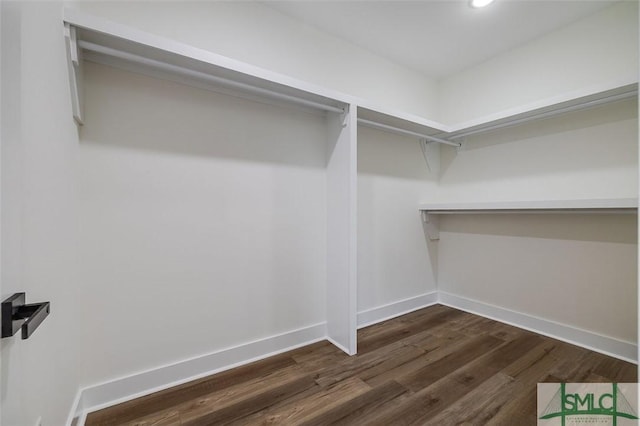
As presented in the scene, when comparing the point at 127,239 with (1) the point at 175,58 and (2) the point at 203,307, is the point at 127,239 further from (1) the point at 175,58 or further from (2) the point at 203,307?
(1) the point at 175,58

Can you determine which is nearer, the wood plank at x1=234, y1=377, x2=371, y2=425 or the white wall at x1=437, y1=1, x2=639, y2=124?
the wood plank at x1=234, y1=377, x2=371, y2=425

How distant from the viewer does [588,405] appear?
139 centimetres

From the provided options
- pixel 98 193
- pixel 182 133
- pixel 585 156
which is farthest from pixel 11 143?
pixel 585 156

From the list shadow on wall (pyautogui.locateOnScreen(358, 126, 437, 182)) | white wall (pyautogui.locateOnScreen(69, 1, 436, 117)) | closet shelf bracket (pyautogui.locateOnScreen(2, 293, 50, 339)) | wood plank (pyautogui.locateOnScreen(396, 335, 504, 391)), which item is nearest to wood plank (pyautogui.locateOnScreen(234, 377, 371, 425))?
wood plank (pyautogui.locateOnScreen(396, 335, 504, 391))

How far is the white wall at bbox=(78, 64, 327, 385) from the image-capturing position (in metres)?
1.38

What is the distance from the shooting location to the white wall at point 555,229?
183 centimetres

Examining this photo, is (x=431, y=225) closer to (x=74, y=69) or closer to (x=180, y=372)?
(x=180, y=372)

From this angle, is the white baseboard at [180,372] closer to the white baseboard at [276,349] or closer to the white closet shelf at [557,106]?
the white baseboard at [276,349]

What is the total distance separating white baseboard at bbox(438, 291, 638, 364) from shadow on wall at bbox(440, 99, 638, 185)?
1.20 meters

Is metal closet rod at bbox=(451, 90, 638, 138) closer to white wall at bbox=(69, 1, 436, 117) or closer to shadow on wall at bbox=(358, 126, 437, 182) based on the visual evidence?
shadow on wall at bbox=(358, 126, 437, 182)

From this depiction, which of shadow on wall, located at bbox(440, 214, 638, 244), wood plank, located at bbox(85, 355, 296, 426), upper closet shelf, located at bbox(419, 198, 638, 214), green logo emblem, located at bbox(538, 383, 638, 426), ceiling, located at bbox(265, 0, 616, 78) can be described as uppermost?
ceiling, located at bbox(265, 0, 616, 78)

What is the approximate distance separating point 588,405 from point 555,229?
1236 millimetres

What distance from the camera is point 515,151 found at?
235 cm

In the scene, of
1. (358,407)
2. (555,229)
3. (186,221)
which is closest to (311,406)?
(358,407)
